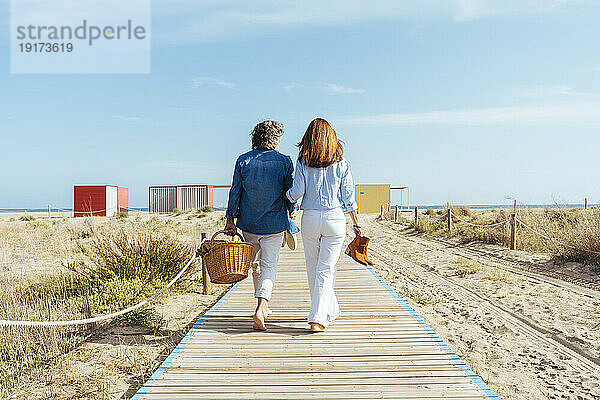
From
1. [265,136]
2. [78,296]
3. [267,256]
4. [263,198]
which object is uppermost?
[265,136]

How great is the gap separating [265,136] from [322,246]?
3.83 feet

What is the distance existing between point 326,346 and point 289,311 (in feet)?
4.75

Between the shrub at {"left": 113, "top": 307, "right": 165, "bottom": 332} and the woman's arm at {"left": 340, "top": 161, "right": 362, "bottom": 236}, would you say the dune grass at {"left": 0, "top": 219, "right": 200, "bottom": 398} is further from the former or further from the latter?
the woman's arm at {"left": 340, "top": 161, "right": 362, "bottom": 236}

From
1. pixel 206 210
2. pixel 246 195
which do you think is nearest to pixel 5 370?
pixel 246 195

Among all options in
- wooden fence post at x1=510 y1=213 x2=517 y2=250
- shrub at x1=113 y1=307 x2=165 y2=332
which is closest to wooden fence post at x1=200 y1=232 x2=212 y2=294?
shrub at x1=113 y1=307 x2=165 y2=332

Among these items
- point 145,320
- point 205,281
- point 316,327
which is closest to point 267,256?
point 316,327

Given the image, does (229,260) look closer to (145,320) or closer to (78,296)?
(145,320)

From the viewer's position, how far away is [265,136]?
4703 mm

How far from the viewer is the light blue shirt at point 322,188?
14.8 ft

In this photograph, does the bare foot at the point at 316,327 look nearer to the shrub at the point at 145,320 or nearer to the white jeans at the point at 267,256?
the white jeans at the point at 267,256

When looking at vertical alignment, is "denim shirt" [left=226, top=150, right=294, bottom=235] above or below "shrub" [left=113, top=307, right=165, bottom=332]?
above

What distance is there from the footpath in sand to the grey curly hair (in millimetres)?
2977

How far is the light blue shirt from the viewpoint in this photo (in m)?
4.52

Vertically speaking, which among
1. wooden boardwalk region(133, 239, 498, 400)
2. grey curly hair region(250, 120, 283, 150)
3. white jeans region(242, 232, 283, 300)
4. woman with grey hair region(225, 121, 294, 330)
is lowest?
wooden boardwalk region(133, 239, 498, 400)
